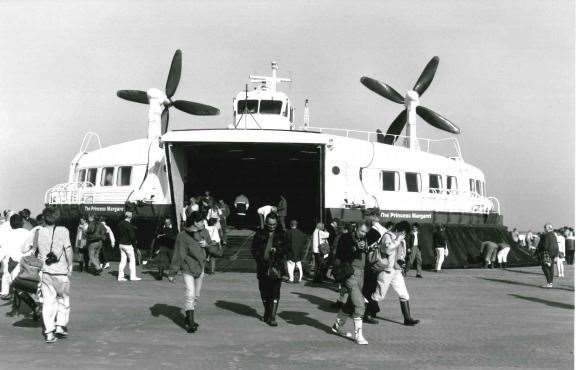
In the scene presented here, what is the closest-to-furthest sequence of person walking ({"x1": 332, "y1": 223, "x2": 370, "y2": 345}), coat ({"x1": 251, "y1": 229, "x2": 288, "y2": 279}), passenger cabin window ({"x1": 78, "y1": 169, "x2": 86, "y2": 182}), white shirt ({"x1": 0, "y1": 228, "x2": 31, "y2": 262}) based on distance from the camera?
person walking ({"x1": 332, "y1": 223, "x2": 370, "y2": 345}) → coat ({"x1": 251, "y1": 229, "x2": 288, "y2": 279}) → white shirt ({"x1": 0, "y1": 228, "x2": 31, "y2": 262}) → passenger cabin window ({"x1": 78, "y1": 169, "x2": 86, "y2": 182})

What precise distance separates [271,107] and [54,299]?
63.1 ft

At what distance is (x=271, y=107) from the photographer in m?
26.0

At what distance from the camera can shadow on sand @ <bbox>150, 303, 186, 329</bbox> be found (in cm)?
892

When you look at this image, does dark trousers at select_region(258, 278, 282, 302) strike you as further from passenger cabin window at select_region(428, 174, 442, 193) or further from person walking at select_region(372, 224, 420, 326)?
passenger cabin window at select_region(428, 174, 442, 193)

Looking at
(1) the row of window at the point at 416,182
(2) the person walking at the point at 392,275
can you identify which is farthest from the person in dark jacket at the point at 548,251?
(1) the row of window at the point at 416,182

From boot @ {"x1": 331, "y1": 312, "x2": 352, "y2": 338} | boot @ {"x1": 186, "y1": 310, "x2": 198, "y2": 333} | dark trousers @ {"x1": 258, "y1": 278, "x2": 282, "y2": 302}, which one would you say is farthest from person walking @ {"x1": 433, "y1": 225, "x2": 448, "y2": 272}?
boot @ {"x1": 186, "y1": 310, "x2": 198, "y2": 333}

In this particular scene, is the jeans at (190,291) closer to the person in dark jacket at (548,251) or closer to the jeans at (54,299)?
the jeans at (54,299)

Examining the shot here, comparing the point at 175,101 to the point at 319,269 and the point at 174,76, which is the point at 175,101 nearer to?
the point at 174,76

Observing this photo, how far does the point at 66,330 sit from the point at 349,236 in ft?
12.8

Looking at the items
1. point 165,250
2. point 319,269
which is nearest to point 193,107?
point 165,250

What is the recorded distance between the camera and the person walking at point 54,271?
24.2 feet

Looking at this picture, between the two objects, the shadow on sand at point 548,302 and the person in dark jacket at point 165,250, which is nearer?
the shadow on sand at point 548,302

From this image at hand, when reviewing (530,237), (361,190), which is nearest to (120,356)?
(361,190)

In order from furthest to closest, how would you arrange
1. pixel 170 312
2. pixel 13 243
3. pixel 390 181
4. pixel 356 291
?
pixel 390 181 → pixel 13 243 → pixel 170 312 → pixel 356 291
